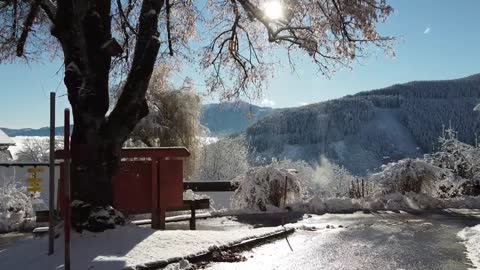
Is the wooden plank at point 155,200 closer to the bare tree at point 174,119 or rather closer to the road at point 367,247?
the road at point 367,247

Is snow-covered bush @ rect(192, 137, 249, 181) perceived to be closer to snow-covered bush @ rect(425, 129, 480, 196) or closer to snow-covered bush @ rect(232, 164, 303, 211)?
snow-covered bush @ rect(425, 129, 480, 196)

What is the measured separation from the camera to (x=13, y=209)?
1344 cm

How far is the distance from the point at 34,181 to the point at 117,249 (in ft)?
32.2

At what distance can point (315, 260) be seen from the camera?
7418mm

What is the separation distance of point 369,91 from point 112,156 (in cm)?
19785

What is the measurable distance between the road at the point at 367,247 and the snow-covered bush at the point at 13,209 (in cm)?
673

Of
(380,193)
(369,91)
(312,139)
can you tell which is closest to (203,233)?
(380,193)

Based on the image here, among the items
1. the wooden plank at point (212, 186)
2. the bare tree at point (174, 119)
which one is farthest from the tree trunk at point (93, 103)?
the bare tree at point (174, 119)

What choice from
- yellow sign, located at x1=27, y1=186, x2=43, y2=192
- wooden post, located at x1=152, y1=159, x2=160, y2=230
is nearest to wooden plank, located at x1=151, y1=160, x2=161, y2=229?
wooden post, located at x1=152, y1=159, x2=160, y2=230

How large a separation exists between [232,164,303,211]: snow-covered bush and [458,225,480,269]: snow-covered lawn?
6137mm

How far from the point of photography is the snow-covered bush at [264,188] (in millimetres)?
15680

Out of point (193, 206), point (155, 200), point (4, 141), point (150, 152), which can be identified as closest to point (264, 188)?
point (193, 206)

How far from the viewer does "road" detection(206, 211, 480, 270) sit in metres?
7.12

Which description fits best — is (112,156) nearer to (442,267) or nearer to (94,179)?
(94,179)
